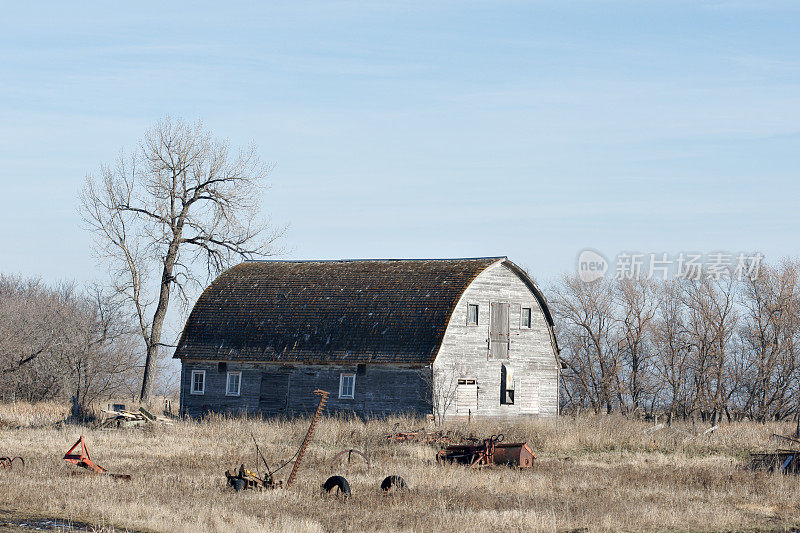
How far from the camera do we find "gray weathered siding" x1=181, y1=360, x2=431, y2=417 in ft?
111

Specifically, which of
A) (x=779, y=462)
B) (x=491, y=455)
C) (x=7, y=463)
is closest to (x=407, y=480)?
(x=491, y=455)

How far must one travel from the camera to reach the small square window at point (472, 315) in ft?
116

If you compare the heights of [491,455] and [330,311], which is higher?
[330,311]

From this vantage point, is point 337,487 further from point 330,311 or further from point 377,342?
point 330,311

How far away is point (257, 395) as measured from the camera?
3697 cm

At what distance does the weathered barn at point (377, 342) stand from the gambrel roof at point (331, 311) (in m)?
0.05

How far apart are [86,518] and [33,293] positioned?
2006 inches

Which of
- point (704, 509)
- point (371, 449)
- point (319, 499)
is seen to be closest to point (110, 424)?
point (371, 449)

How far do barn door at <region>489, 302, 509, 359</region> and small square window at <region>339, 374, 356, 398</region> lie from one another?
208 inches

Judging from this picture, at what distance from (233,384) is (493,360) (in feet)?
33.8

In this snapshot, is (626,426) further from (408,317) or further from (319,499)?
(319,499)

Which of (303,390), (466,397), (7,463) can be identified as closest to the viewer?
(7,463)

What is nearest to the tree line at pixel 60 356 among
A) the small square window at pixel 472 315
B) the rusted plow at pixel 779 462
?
the small square window at pixel 472 315

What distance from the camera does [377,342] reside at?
34562 millimetres
